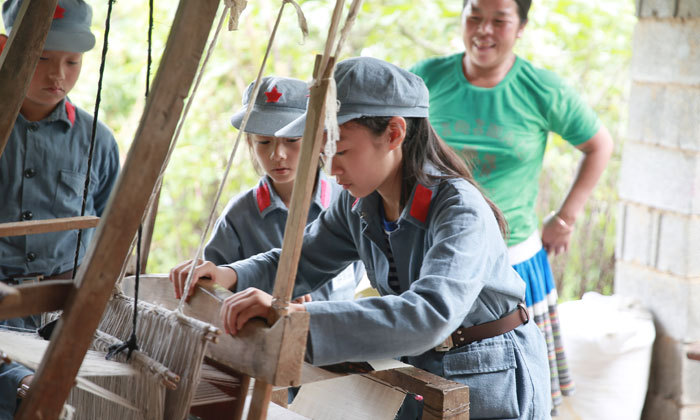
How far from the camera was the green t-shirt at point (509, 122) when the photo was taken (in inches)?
106

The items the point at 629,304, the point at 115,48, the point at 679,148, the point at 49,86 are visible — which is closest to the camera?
the point at 49,86

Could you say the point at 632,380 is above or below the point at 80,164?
below

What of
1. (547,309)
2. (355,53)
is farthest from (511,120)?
(355,53)

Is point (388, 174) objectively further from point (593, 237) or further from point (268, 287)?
point (593, 237)

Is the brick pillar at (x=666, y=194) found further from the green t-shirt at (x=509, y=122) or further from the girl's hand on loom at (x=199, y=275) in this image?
the girl's hand on loom at (x=199, y=275)

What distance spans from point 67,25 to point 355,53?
358cm

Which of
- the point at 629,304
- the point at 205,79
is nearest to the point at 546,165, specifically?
the point at 629,304

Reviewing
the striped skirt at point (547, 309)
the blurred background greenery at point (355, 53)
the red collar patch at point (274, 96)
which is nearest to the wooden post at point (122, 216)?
the red collar patch at point (274, 96)

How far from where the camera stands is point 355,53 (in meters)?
5.50

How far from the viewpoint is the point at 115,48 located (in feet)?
17.4

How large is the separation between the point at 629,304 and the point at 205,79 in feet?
11.0

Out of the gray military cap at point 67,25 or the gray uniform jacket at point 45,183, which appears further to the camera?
the gray uniform jacket at point 45,183

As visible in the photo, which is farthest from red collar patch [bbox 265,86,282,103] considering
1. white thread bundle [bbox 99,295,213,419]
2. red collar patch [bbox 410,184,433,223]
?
white thread bundle [bbox 99,295,213,419]

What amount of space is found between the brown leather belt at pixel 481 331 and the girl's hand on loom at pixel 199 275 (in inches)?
18.8
